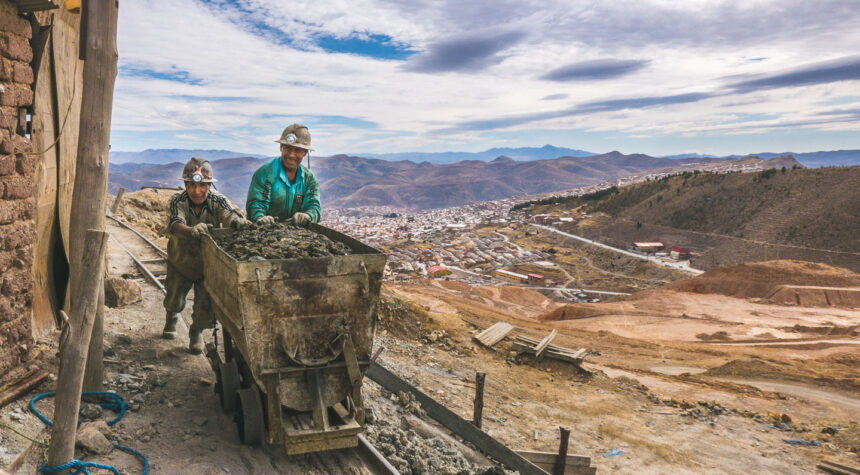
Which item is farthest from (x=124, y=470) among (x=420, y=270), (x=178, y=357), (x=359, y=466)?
(x=420, y=270)

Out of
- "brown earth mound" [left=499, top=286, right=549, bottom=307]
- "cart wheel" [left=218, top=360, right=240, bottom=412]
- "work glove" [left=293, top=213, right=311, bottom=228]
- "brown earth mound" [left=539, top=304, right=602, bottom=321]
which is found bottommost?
"brown earth mound" [left=499, top=286, right=549, bottom=307]

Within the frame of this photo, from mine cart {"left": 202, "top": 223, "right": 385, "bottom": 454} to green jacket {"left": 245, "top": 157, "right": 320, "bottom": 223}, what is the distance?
1.53 metres

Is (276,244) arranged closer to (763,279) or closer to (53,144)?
(53,144)

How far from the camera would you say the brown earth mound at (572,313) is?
81.9ft

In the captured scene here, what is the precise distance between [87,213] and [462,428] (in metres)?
5.34

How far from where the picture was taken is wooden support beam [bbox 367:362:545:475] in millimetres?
6430

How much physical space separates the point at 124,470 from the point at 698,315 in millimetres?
26941

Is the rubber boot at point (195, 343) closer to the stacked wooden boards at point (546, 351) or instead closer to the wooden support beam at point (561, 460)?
the wooden support beam at point (561, 460)

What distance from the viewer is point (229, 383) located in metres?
4.96

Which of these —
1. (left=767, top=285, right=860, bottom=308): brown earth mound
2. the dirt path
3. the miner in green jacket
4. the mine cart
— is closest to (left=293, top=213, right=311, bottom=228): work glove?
the miner in green jacket

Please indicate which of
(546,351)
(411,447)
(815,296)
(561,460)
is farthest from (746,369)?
(815,296)

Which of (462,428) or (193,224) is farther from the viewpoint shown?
(462,428)

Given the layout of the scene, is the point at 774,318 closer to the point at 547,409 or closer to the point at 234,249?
the point at 547,409

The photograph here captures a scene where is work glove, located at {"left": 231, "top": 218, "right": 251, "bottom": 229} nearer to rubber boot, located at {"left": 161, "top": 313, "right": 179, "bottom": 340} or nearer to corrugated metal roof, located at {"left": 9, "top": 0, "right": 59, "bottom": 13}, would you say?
rubber boot, located at {"left": 161, "top": 313, "right": 179, "bottom": 340}
